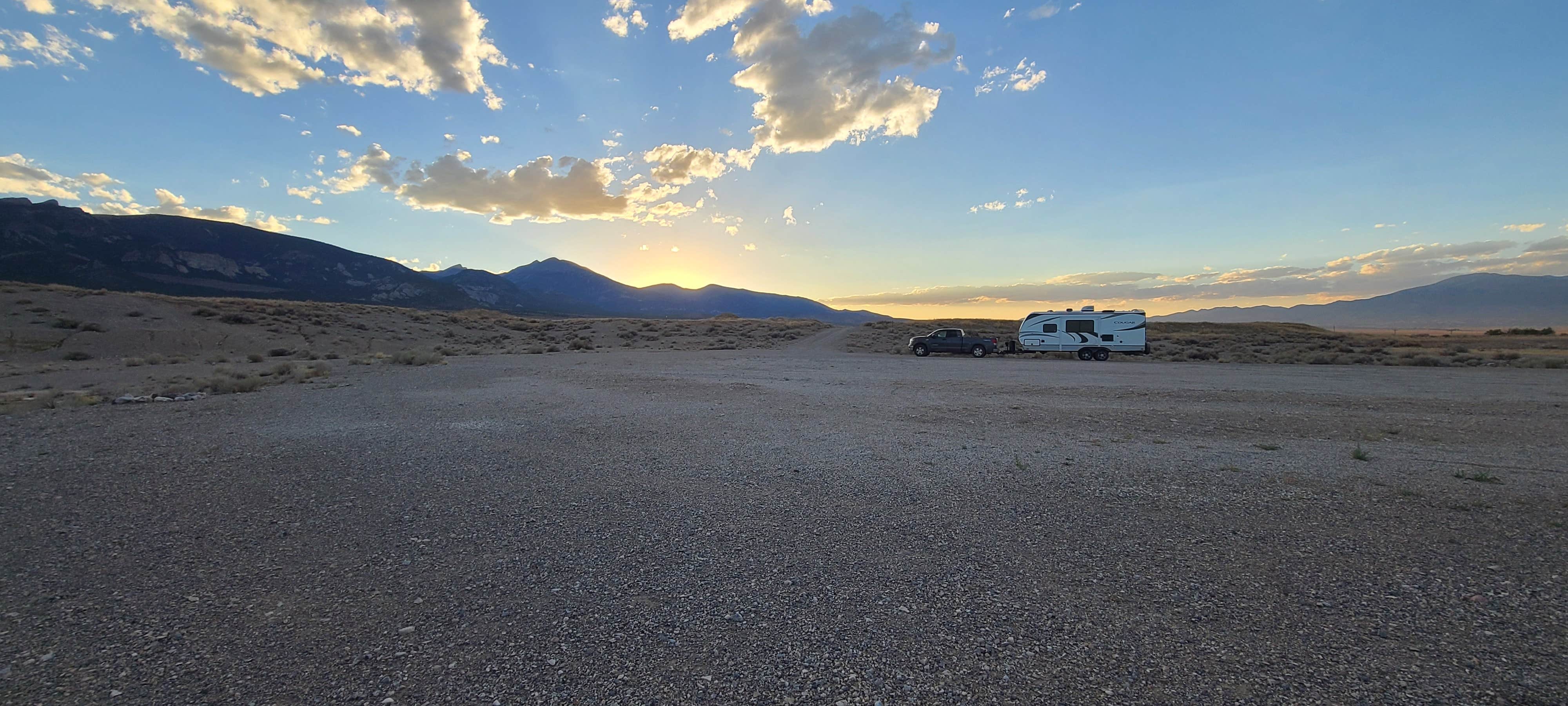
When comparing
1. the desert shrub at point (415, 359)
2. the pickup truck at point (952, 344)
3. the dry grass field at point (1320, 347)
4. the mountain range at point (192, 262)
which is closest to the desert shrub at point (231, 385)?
the desert shrub at point (415, 359)

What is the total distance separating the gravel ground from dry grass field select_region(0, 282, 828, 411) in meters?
6.76

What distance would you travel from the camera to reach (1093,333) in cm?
2792

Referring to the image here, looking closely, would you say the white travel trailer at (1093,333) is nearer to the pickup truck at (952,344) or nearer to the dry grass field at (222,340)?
the pickup truck at (952,344)

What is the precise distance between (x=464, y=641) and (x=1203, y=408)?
12.4 m

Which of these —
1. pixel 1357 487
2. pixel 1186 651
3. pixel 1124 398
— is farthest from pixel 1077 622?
pixel 1124 398

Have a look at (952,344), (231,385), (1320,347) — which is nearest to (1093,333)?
(952,344)

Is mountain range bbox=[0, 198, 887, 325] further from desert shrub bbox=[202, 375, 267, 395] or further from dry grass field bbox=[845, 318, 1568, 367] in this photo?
desert shrub bbox=[202, 375, 267, 395]

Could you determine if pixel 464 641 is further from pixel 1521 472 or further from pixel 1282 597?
pixel 1521 472

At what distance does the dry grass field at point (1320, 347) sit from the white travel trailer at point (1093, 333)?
993 millimetres

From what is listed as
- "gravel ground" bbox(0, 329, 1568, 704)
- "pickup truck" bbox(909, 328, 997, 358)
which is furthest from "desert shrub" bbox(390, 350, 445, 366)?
"pickup truck" bbox(909, 328, 997, 358)

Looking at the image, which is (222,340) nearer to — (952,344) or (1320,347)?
(952,344)

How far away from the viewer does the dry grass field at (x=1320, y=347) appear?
76.9ft

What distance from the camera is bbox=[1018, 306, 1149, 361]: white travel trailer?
27.6m

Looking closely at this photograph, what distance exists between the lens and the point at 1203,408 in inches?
432
